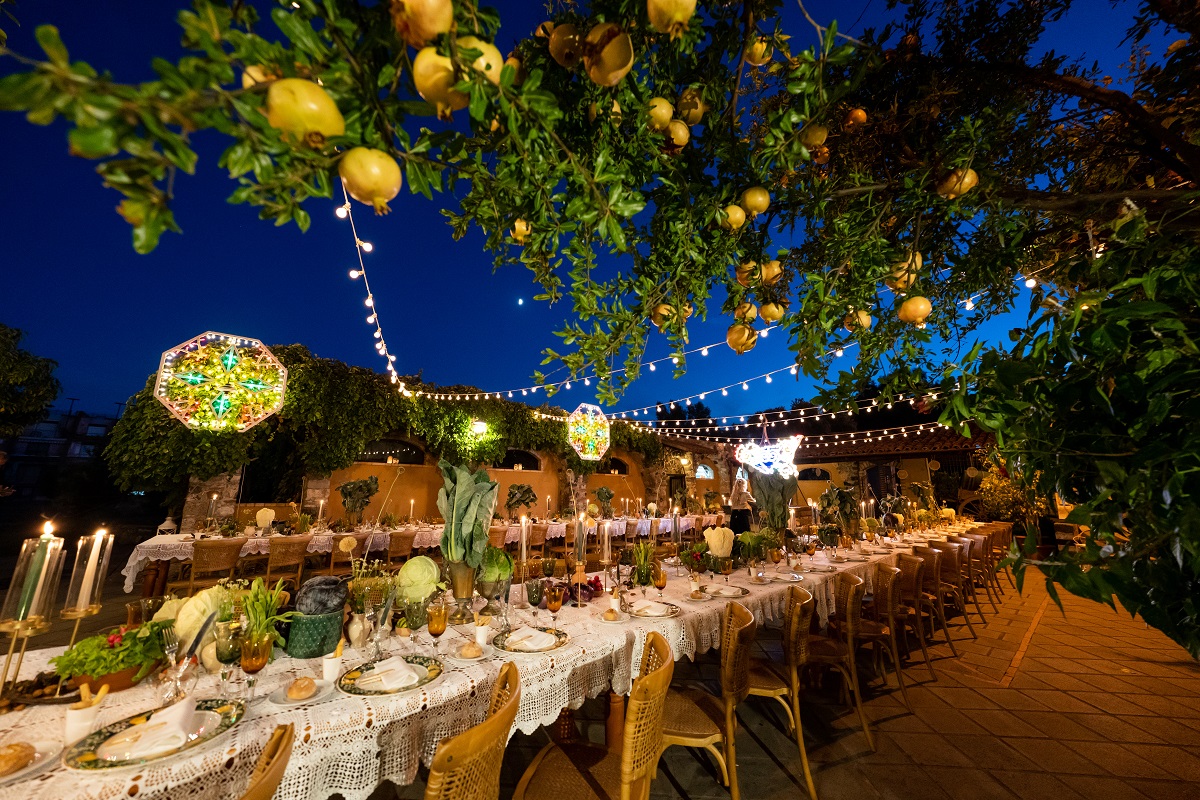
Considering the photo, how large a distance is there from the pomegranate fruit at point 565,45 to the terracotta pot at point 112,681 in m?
2.22

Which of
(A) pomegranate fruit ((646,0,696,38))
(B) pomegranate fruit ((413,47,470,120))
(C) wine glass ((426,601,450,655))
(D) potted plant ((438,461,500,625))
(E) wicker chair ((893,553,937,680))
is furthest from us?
(E) wicker chair ((893,553,937,680))

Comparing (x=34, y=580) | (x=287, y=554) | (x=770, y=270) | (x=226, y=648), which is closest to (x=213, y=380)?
(x=287, y=554)

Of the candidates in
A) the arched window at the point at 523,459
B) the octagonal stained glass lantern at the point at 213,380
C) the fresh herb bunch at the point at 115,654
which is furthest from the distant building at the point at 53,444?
the fresh herb bunch at the point at 115,654

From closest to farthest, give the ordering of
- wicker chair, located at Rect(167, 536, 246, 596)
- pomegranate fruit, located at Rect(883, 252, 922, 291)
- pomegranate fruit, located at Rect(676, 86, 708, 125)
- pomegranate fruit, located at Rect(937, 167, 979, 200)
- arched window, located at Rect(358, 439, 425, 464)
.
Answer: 1. pomegranate fruit, located at Rect(676, 86, 708, 125)
2. pomegranate fruit, located at Rect(937, 167, 979, 200)
3. pomegranate fruit, located at Rect(883, 252, 922, 291)
4. wicker chair, located at Rect(167, 536, 246, 596)
5. arched window, located at Rect(358, 439, 425, 464)

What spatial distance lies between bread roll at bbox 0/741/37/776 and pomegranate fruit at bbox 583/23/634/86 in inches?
→ 78.6

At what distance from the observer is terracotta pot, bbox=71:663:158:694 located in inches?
57.4

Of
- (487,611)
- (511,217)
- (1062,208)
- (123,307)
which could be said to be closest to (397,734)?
(487,611)

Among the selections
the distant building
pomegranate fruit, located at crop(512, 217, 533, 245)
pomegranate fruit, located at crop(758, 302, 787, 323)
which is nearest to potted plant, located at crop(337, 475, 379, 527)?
pomegranate fruit, located at crop(512, 217, 533, 245)

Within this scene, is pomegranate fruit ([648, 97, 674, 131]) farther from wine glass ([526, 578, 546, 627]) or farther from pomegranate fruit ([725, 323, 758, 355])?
wine glass ([526, 578, 546, 627])

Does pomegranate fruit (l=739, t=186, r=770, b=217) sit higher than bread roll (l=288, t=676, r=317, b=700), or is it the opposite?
pomegranate fruit (l=739, t=186, r=770, b=217)

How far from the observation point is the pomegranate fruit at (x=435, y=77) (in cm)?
73

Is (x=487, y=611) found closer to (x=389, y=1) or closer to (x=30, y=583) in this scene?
(x=30, y=583)

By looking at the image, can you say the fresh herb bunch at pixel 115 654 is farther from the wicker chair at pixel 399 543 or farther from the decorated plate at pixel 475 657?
the wicker chair at pixel 399 543

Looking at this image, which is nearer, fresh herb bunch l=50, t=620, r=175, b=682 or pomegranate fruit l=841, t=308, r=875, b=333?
fresh herb bunch l=50, t=620, r=175, b=682
